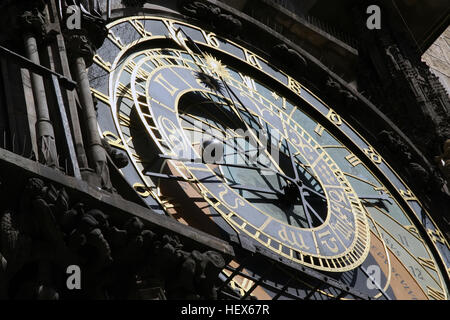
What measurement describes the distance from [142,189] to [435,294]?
2.53 m

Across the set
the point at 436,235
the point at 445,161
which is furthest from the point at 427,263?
the point at 445,161

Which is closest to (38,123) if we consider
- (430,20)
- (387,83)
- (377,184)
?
(377,184)

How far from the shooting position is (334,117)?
29.5ft

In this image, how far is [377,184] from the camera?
27.8 ft

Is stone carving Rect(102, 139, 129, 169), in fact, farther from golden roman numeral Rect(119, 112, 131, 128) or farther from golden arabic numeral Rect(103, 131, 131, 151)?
golden roman numeral Rect(119, 112, 131, 128)

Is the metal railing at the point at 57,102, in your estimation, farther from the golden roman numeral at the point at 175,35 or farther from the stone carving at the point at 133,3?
the golden roman numeral at the point at 175,35

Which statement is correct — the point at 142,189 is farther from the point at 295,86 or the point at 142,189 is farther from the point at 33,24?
the point at 295,86

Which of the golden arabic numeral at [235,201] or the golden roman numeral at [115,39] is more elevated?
the golden roman numeral at [115,39]

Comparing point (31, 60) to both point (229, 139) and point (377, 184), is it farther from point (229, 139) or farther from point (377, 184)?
point (377, 184)

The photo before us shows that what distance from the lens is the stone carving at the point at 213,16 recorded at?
27.5 feet

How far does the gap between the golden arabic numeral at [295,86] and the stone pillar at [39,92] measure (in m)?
3.21

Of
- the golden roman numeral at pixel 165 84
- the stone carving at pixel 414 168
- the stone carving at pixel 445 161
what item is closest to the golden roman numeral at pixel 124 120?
the golden roman numeral at pixel 165 84

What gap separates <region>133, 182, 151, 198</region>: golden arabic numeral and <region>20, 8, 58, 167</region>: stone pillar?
0.86 metres

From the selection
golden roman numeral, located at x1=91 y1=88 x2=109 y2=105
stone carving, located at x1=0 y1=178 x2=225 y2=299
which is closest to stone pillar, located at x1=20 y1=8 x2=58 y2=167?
stone carving, located at x1=0 y1=178 x2=225 y2=299
